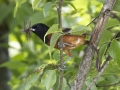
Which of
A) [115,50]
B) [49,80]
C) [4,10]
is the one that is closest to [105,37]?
[115,50]

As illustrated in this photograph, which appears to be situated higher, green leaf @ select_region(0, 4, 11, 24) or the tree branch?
the tree branch

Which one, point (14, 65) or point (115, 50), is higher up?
point (115, 50)

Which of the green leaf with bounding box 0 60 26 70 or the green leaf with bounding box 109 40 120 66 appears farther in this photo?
the green leaf with bounding box 0 60 26 70

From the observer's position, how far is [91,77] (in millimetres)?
2090

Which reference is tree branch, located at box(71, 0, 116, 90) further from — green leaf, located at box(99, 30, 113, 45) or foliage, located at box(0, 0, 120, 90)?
green leaf, located at box(99, 30, 113, 45)

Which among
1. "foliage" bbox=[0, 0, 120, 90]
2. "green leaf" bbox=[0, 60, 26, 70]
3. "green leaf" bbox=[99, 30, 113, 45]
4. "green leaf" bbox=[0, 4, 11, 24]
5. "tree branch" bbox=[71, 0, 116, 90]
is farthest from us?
"green leaf" bbox=[0, 4, 11, 24]

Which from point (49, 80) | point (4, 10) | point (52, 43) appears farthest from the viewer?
point (4, 10)

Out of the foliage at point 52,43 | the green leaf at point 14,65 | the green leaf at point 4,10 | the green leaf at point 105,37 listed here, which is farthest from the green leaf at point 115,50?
the green leaf at point 4,10

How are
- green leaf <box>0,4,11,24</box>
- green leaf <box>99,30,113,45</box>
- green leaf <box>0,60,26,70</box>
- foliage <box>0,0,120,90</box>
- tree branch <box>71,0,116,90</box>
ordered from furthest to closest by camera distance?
green leaf <box>0,4,11,24</box>, green leaf <box>0,60,26,70</box>, green leaf <box>99,30,113,45</box>, foliage <box>0,0,120,90</box>, tree branch <box>71,0,116,90</box>

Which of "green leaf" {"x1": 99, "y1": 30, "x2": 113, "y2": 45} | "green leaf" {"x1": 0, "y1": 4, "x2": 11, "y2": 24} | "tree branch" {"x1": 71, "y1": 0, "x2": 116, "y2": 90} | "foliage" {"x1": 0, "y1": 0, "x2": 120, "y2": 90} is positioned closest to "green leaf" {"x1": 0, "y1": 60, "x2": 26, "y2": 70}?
"foliage" {"x1": 0, "y1": 0, "x2": 120, "y2": 90}

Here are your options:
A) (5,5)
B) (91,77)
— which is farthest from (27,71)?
(91,77)

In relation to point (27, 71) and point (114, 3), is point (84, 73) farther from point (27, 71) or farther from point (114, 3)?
point (27, 71)

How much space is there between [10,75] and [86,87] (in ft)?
9.06

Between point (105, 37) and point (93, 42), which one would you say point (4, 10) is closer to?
point (105, 37)
